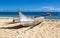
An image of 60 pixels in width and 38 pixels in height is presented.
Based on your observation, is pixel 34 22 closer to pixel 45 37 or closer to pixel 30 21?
pixel 30 21

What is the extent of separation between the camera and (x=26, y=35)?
903 cm

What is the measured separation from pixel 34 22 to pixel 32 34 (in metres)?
2.41

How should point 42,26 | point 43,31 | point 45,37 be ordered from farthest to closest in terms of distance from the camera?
point 42,26, point 43,31, point 45,37

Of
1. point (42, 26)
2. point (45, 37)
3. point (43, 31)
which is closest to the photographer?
point (45, 37)

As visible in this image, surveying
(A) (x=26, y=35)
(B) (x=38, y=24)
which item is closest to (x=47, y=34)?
(A) (x=26, y=35)

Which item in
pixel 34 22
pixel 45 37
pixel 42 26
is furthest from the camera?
pixel 34 22

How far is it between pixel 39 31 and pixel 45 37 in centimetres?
107

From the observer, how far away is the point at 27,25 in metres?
11.7

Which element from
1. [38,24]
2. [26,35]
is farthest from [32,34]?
[38,24]

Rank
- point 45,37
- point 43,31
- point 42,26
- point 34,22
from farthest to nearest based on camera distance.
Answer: point 34,22 < point 42,26 < point 43,31 < point 45,37

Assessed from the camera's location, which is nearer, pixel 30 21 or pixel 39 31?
pixel 39 31

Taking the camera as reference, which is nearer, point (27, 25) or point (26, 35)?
point (26, 35)

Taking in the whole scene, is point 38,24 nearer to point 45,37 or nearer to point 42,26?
point 42,26

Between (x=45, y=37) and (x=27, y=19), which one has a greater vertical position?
(x=27, y=19)
